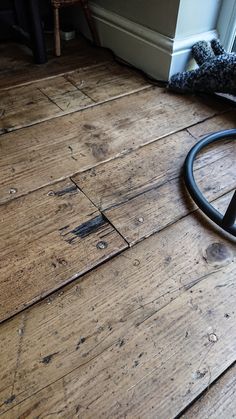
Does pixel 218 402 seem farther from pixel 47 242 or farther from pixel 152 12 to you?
pixel 152 12

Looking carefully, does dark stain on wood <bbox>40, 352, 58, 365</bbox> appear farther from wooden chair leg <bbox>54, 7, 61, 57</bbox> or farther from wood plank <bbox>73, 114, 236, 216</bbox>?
wooden chair leg <bbox>54, 7, 61, 57</bbox>

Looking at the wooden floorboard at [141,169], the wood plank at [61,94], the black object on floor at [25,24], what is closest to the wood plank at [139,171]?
the wooden floorboard at [141,169]

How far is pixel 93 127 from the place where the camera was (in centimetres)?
112

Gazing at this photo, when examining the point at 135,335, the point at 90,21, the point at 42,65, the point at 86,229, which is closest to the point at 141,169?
the point at 86,229

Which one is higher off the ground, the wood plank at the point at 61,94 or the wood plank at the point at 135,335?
the wood plank at the point at 135,335

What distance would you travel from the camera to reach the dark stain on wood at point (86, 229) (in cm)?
80

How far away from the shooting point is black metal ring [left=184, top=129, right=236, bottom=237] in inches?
31.8

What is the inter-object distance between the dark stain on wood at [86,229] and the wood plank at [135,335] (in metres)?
0.10

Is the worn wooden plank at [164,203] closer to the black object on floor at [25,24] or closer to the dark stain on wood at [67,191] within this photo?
the dark stain on wood at [67,191]

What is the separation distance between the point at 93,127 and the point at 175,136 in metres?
0.26

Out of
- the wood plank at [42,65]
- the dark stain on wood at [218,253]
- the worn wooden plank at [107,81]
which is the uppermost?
the dark stain on wood at [218,253]

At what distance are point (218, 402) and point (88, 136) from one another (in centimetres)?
78

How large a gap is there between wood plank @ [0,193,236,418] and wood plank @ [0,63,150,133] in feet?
2.03

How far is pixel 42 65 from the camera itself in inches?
56.3
